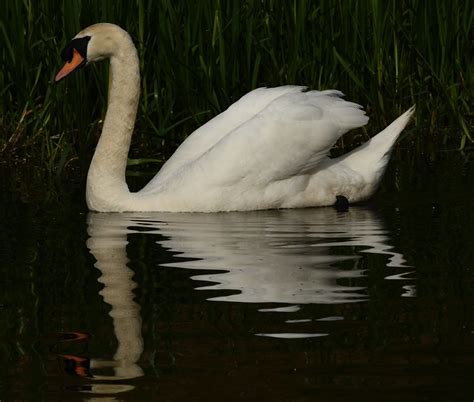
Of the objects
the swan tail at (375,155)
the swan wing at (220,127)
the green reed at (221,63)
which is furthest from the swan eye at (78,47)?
the swan tail at (375,155)

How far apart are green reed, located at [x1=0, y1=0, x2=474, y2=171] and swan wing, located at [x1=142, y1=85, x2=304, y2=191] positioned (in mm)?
844

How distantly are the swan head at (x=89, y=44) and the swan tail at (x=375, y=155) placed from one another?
154cm

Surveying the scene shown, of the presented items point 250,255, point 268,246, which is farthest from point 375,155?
point 250,255

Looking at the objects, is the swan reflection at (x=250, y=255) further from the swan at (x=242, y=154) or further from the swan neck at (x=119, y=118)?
the swan neck at (x=119, y=118)

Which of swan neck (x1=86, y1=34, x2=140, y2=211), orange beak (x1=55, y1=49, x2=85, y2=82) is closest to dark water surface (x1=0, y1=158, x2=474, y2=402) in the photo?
swan neck (x1=86, y1=34, x2=140, y2=211)

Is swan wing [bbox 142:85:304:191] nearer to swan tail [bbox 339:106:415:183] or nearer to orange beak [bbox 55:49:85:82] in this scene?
swan tail [bbox 339:106:415:183]

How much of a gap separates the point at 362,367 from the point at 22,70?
5997 mm

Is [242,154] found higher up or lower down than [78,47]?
lower down

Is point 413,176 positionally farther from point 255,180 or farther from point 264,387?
point 264,387

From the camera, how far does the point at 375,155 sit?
9047mm

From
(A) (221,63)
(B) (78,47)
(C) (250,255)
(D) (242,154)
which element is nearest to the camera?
(C) (250,255)

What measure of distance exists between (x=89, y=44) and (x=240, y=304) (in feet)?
11.8

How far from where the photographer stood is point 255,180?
8633mm

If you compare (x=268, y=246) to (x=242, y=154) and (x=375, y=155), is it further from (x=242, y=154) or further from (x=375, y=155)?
(x=375, y=155)
